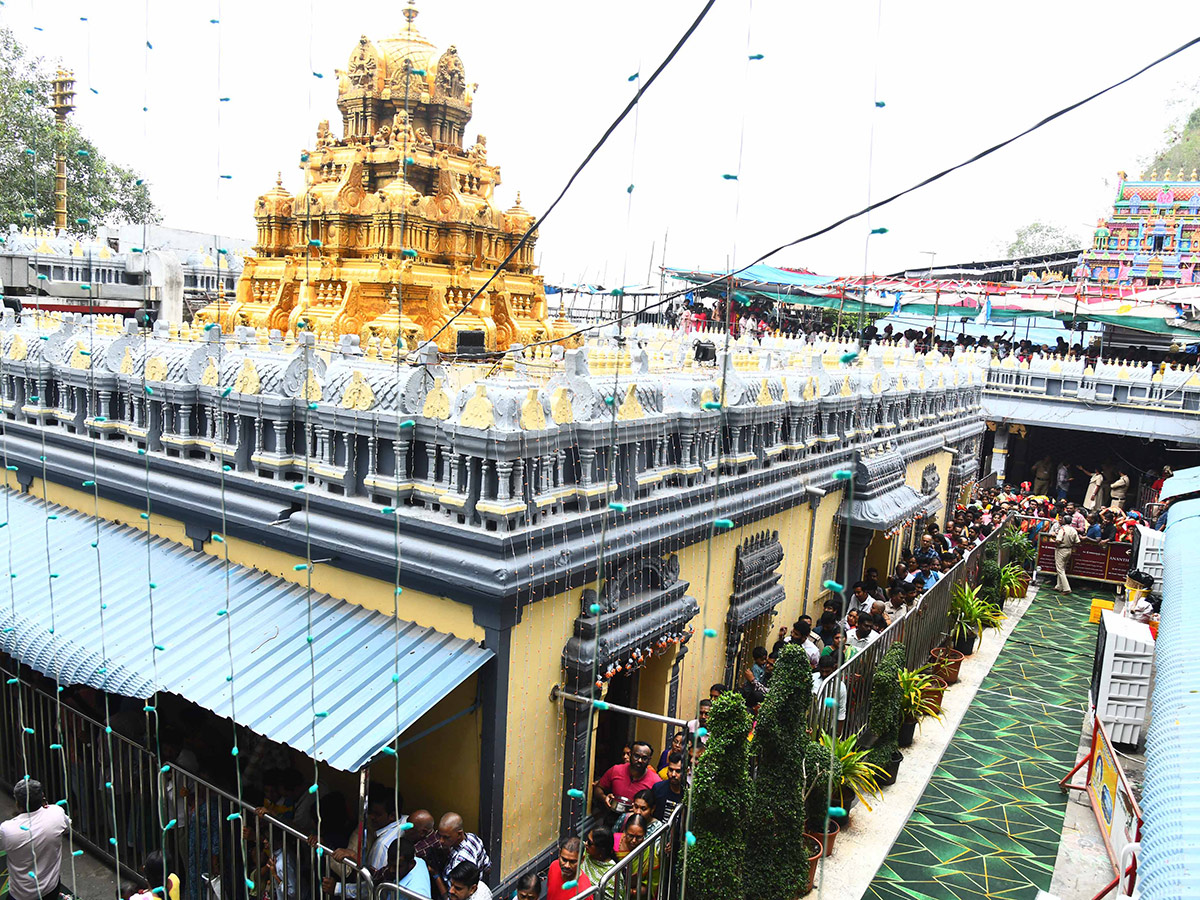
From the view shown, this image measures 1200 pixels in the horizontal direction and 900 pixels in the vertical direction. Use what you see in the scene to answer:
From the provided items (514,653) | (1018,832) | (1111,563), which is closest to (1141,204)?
(1111,563)

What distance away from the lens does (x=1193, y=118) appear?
208 feet

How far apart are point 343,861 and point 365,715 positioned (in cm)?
99

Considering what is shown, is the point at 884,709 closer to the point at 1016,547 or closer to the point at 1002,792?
the point at 1002,792

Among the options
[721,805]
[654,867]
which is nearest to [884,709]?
[654,867]

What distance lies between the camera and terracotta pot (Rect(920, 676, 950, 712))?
39.2 feet

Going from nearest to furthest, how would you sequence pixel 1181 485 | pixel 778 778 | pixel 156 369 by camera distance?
pixel 778 778 → pixel 156 369 → pixel 1181 485

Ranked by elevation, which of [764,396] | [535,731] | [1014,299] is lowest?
[535,731]

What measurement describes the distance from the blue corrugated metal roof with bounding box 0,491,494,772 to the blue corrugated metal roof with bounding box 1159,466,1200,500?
1130 cm

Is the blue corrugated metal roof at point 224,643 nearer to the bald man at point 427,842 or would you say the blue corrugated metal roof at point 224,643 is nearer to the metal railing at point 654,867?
the bald man at point 427,842

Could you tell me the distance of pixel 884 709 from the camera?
1020 cm

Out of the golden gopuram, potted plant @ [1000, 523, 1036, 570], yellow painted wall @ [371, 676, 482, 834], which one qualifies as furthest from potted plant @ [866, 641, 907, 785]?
potted plant @ [1000, 523, 1036, 570]

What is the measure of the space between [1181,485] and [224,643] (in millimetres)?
13545

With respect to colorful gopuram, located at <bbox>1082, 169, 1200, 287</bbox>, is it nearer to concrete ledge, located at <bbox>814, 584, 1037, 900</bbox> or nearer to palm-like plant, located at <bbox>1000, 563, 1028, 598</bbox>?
palm-like plant, located at <bbox>1000, 563, 1028, 598</bbox>

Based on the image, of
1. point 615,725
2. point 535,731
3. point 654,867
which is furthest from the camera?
point 615,725
